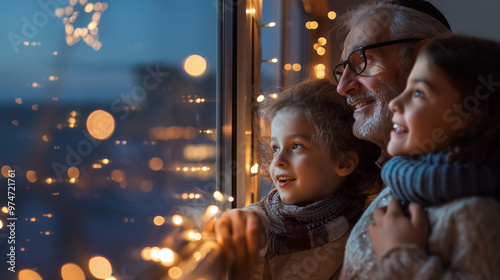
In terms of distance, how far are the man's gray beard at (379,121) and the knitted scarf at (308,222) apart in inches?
6.9

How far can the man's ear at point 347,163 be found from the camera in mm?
1061

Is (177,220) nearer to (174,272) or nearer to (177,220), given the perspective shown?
(177,220)

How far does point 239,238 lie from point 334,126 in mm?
446

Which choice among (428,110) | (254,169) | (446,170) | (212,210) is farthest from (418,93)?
(254,169)

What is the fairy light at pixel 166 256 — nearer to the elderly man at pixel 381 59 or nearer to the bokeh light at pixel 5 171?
the bokeh light at pixel 5 171

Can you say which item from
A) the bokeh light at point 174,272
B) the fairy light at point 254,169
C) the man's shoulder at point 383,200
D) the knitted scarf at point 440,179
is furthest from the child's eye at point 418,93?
the fairy light at point 254,169

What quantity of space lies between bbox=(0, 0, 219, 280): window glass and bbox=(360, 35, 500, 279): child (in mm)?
504

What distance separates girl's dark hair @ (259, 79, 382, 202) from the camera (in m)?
1.05

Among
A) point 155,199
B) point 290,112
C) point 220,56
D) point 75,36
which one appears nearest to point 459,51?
point 290,112

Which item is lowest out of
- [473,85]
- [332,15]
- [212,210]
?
[212,210]

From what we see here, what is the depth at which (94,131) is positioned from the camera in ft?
2.53

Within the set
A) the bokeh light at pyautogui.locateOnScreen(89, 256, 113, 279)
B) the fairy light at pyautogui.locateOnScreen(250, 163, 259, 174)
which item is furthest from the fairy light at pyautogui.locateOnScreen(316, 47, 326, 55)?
the bokeh light at pyautogui.locateOnScreen(89, 256, 113, 279)

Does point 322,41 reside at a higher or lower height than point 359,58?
higher

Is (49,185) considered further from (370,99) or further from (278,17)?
(278,17)
